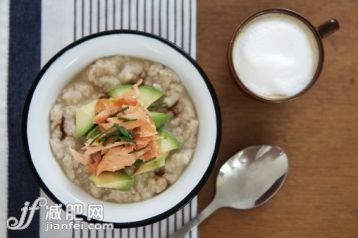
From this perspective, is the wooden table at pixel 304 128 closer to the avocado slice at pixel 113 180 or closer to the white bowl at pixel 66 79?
the white bowl at pixel 66 79

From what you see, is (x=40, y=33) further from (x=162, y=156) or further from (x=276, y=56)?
(x=276, y=56)

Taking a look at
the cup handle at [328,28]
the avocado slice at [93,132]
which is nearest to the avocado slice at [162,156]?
the avocado slice at [93,132]

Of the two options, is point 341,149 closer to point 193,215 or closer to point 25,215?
point 193,215

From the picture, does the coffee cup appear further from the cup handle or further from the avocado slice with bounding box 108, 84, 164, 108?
the avocado slice with bounding box 108, 84, 164, 108

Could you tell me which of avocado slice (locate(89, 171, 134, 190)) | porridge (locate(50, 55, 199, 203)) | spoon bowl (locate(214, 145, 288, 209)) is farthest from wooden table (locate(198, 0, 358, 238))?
avocado slice (locate(89, 171, 134, 190))

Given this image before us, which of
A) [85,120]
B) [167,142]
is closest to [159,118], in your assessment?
[167,142]

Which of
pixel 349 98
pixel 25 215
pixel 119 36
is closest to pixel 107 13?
pixel 119 36
